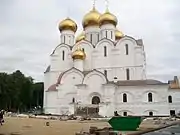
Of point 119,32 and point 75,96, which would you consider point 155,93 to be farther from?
point 119,32

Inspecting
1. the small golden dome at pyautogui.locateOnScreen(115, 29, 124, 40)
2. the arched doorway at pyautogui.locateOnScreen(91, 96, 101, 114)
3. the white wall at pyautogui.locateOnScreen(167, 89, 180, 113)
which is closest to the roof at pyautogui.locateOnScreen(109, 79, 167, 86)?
the white wall at pyautogui.locateOnScreen(167, 89, 180, 113)

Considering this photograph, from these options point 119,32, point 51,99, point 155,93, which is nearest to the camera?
point 155,93

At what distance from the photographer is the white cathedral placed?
43.6 metres

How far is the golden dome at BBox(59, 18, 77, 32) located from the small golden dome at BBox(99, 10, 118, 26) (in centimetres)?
514

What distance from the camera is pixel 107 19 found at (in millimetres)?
51812

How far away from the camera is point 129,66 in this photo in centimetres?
4912

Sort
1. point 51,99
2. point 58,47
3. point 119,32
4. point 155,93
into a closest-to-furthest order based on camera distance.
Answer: point 155,93, point 51,99, point 58,47, point 119,32

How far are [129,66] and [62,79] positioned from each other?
10945 mm

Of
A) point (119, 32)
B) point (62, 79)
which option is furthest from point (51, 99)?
point (119, 32)

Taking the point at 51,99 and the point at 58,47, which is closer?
the point at 51,99

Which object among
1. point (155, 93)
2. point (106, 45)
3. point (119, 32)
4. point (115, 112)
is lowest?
point (115, 112)

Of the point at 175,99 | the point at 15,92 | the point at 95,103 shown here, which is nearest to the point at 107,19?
the point at 95,103

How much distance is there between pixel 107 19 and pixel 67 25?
7.46 m

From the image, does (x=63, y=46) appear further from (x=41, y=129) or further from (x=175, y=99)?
(x=41, y=129)
